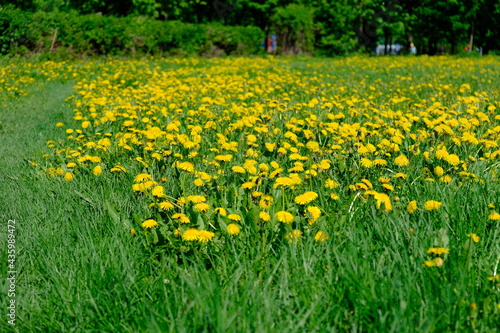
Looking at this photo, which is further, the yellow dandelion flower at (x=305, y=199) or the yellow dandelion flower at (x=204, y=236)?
the yellow dandelion flower at (x=305, y=199)

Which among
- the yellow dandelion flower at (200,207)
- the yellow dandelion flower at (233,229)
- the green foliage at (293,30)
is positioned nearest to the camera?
the yellow dandelion flower at (233,229)

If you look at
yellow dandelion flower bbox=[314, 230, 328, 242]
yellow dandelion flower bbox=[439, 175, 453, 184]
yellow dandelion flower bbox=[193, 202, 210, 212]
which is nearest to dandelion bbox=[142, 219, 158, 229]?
yellow dandelion flower bbox=[193, 202, 210, 212]

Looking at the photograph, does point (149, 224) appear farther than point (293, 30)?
No

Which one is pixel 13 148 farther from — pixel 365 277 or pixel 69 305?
pixel 365 277

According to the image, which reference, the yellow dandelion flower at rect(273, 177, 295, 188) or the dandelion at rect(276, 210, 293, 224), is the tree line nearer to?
the yellow dandelion flower at rect(273, 177, 295, 188)

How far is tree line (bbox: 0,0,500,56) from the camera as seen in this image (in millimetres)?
27422

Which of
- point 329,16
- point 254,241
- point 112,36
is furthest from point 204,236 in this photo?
point 329,16

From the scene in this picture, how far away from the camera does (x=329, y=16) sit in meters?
30.5

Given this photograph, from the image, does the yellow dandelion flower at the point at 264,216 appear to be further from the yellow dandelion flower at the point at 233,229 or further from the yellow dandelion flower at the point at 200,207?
the yellow dandelion flower at the point at 200,207

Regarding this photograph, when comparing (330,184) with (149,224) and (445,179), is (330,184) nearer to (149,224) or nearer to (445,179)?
(445,179)

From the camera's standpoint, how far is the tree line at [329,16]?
90.0 feet

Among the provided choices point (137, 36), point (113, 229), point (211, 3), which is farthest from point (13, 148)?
point (211, 3)

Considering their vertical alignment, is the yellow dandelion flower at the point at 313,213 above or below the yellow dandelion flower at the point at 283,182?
below

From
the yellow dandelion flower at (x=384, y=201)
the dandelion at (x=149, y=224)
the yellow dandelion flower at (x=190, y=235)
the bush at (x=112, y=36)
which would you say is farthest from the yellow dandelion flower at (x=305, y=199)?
the bush at (x=112, y=36)
